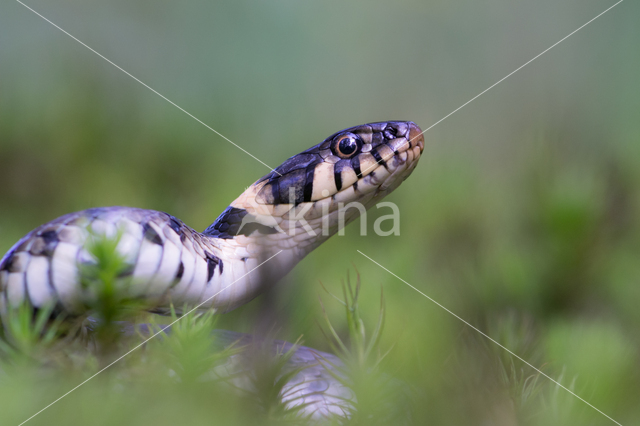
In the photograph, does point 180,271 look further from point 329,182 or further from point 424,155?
point 424,155

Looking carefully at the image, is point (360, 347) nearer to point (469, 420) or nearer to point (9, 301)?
point (469, 420)

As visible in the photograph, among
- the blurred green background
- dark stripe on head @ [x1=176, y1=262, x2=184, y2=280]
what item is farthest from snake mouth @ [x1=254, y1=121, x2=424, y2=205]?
dark stripe on head @ [x1=176, y1=262, x2=184, y2=280]

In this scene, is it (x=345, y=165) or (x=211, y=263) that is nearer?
(x=211, y=263)

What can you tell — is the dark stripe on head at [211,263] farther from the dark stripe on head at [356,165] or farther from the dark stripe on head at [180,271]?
the dark stripe on head at [356,165]

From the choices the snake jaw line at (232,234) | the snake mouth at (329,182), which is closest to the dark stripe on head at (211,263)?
the snake jaw line at (232,234)

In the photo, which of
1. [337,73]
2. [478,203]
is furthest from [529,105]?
[478,203]

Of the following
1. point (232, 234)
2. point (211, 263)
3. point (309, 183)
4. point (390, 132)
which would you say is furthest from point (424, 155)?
point (211, 263)
